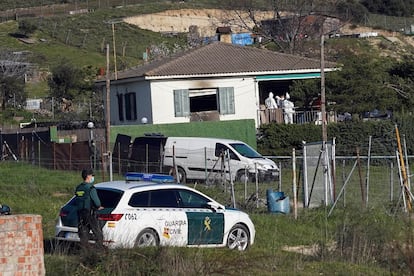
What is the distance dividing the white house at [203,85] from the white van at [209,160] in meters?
7.97

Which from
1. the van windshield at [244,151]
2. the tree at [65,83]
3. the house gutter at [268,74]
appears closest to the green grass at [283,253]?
the van windshield at [244,151]

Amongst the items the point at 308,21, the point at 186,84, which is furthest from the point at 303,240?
the point at 308,21

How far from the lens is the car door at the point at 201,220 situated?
17.8 m

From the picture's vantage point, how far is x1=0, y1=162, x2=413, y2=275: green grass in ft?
44.0

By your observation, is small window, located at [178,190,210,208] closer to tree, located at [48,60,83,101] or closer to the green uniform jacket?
the green uniform jacket

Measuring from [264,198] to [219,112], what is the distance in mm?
16774

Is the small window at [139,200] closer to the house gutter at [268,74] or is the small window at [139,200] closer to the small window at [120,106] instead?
the house gutter at [268,74]

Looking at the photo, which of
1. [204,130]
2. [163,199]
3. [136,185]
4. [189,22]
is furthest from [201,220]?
[189,22]

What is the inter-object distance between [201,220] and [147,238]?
1.17 metres

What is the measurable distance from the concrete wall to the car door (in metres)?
4.80

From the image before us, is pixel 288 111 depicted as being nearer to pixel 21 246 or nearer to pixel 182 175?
pixel 182 175

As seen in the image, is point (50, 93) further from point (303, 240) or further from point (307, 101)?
point (303, 240)

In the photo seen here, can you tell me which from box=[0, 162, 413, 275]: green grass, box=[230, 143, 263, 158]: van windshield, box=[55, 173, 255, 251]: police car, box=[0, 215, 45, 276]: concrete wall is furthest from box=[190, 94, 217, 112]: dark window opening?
box=[0, 215, 45, 276]: concrete wall

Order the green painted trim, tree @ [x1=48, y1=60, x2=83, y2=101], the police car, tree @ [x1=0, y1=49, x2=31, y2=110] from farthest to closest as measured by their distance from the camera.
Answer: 1. tree @ [x1=0, y1=49, x2=31, y2=110]
2. tree @ [x1=48, y1=60, x2=83, y2=101]
3. the green painted trim
4. the police car
